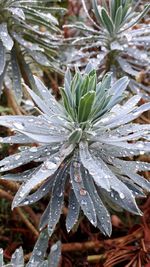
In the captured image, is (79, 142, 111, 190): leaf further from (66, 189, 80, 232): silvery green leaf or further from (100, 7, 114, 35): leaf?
(100, 7, 114, 35): leaf

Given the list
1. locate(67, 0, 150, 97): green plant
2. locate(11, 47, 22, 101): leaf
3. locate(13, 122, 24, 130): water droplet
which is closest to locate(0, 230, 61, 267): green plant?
locate(13, 122, 24, 130): water droplet

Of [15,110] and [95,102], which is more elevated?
[15,110]

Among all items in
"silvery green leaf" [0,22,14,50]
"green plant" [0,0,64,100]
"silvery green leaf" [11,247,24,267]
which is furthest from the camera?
"green plant" [0,0,64,100]

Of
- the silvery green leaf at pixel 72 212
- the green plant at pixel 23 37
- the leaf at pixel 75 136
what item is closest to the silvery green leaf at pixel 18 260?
the silvery green leaf at pixel 72 212

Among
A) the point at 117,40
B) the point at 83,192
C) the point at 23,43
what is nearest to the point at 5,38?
the point at 23,43

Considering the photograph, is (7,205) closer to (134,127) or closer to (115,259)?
(115,259)

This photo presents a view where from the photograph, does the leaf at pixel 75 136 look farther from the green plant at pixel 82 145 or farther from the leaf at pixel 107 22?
the leaf at pixel 107 22

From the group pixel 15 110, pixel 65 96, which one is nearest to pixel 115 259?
pixel 65 96
